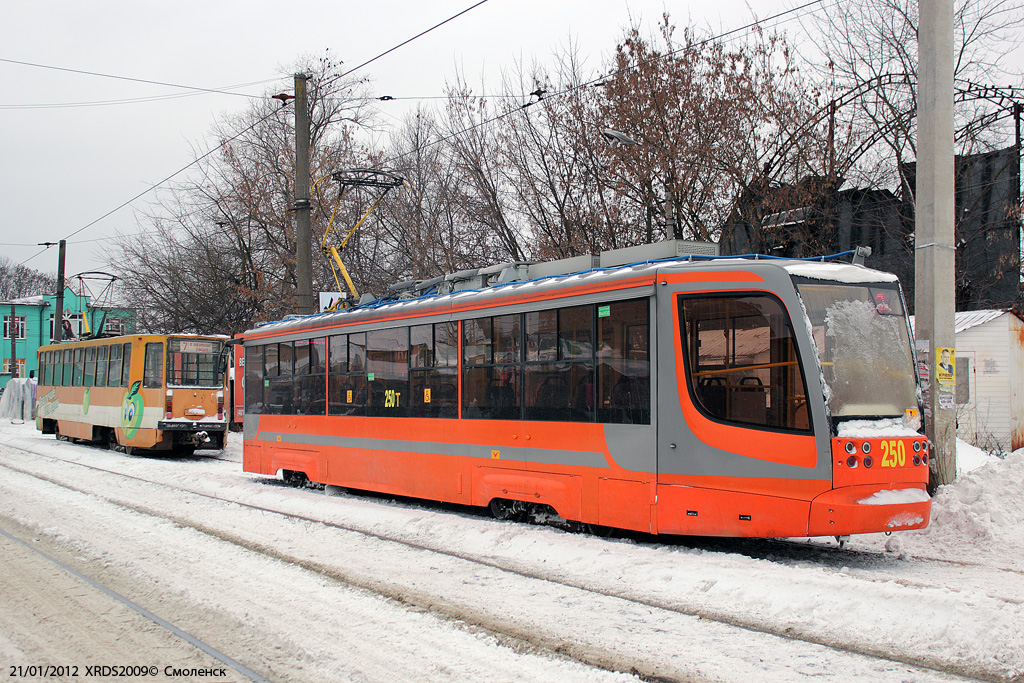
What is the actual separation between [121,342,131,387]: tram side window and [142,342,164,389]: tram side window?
843mm

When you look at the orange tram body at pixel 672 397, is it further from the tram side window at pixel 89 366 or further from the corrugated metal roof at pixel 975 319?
the tram side window at pixel 89 366

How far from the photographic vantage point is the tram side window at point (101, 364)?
22.8 m

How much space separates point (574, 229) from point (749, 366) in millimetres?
13702

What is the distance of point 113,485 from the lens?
1389 centimetres

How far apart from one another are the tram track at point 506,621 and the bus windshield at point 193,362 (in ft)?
35.7

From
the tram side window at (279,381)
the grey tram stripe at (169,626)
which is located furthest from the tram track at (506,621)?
the tram side window at (279,381)

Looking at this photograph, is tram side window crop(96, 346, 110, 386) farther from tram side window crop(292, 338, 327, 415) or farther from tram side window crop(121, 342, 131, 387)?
tram side window crop(292, 338, 327, 415)

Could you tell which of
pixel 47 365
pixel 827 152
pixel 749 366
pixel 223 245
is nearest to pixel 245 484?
pixel 749 366

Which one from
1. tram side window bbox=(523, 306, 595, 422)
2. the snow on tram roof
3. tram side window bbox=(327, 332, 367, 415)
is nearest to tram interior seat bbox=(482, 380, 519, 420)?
tram side window bbox=(523, 306, 595, 422)

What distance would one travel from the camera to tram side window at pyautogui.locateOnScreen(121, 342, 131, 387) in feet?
69.5

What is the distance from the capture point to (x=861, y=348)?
7133 millimetres

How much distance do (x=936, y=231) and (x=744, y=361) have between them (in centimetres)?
358

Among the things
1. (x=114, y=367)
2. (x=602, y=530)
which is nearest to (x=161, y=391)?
(x=114, y=367)

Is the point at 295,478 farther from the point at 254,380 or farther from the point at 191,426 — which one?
the point at 191,426
